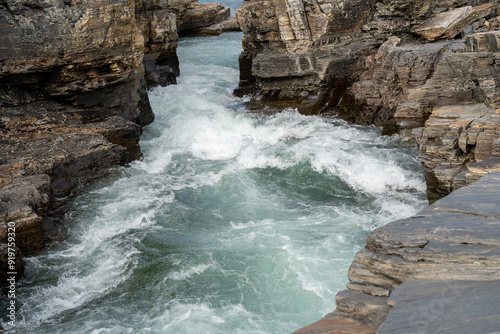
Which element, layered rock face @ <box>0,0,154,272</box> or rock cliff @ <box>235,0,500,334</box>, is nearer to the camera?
rock cliff @ <box>235,0,500,334</box>

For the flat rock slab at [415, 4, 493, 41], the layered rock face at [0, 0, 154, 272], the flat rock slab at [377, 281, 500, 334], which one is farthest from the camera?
the flat rock slab at [415, 4, 493, 41]

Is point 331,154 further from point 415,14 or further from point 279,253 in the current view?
point 415,14

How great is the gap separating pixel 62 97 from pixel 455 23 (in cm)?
1211

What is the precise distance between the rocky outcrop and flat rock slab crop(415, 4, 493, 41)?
11048 millimetres

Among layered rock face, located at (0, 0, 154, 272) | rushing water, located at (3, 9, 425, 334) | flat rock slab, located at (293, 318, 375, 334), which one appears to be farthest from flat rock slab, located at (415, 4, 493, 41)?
flat rock slab, located at (293, 318, 375, 334)

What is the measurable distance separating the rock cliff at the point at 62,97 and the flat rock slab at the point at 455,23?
9113mm

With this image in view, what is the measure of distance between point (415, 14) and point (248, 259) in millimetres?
11501

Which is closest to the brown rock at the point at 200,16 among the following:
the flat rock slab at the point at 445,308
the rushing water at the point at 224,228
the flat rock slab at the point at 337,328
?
the rushing water at the point at 224,228

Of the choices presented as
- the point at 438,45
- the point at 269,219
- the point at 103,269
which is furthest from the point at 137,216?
the point at 438,45

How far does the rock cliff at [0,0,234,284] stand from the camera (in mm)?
11875

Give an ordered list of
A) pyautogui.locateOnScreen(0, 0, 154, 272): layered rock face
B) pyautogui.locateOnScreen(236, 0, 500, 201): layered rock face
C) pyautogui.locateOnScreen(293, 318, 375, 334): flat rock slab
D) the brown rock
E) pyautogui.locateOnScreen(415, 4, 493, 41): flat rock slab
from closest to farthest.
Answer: pyautogui.locateOnScreen(293, 318, 375, 334): flat rock slab, pyautogui.locateOnScreen(0, 0, 154, 272): layered rock face, pyautogui.locateOnScreen(236, 0, 500, 201): layered rock face, pyautogui.locateOnScreen(415, 4, 493, 41): flat rock slab, the brown rock

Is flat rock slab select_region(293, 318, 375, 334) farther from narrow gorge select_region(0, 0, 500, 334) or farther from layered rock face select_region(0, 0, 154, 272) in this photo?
layered rock face select_region(0, 0, 154, 272)

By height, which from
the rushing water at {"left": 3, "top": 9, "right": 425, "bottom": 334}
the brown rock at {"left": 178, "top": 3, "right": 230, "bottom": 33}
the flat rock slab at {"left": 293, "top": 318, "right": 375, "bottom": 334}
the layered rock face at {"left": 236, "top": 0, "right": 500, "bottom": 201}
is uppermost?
the brown rock at {"left": 178, "top": 3, "right": 230, "bottom": 33}

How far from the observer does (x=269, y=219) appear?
1121 centimetres
